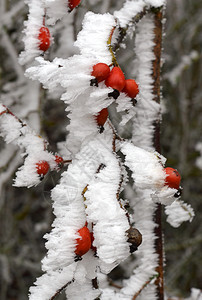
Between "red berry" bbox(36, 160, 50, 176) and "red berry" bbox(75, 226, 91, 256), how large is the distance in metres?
0.22

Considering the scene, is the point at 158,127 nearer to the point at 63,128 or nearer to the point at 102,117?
the point at 102,117

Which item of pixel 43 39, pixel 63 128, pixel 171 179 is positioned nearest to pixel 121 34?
pixel 43 39

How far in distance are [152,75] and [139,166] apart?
435 mm

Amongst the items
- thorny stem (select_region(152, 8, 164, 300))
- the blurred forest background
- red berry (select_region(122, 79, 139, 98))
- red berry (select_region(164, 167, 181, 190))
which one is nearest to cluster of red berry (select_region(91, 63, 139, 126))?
red berry (select_region(122, 79, 139, 98))

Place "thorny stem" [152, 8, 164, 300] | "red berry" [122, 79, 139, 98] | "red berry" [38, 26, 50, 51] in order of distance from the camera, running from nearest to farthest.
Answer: "red berry" [122, 79, 139, 98]
"red berry" [38, 26, 50, 51]
"thorny stem" [152, 8, 164, 300]

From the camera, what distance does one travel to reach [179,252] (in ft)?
10.3

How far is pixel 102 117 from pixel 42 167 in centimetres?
17

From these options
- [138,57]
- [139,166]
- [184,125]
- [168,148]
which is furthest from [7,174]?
[168,148]

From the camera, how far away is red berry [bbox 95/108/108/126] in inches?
26.8

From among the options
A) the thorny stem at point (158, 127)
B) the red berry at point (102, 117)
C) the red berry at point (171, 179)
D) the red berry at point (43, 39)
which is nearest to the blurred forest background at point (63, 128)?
the thorny stem at point (158, 127)

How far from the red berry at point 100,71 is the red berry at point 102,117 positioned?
78 mm

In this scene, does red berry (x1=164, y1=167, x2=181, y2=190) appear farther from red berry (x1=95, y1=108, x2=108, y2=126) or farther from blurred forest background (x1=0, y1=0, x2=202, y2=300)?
blurred forest background (x1=0, y1=0, x2=202, y2=300)

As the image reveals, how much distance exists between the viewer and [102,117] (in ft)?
2.25

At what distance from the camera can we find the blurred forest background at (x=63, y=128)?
1.71 m
